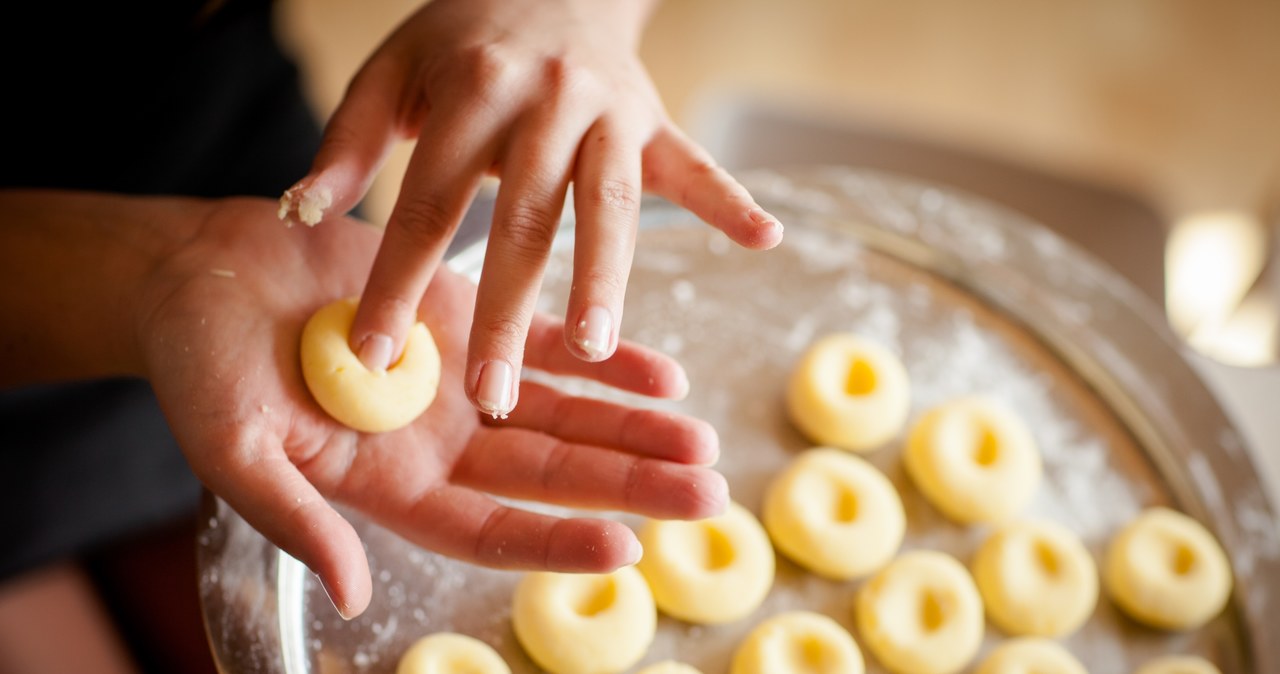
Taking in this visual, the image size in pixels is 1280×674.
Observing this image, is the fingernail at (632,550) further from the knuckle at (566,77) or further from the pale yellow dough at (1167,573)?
the pale yellow dough at (1167,573)

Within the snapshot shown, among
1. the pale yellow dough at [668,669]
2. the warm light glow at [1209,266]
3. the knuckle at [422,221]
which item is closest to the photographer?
the knuckle at [422,221]

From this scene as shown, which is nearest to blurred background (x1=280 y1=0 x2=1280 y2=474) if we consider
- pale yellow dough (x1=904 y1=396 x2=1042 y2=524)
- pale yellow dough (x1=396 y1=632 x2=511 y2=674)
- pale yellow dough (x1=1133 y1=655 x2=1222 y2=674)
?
pale yellow dough (x1=904 y1=396 x2=1042 y2=524)

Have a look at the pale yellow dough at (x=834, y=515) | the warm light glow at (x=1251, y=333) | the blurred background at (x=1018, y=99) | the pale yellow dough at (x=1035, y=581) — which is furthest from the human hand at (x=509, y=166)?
the blurred background at (x=1018, y=99)

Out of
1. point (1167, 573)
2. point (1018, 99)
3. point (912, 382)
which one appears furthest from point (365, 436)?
point (1018, 99)

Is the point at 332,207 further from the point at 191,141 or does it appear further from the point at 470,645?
the point at 191,141

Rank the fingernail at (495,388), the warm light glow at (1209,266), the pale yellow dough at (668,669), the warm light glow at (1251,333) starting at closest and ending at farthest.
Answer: the fingernail at (495,388), the pale yellow dough at (668,669), the warm light glow at (1251,333), the warm light glow at (1209,266)

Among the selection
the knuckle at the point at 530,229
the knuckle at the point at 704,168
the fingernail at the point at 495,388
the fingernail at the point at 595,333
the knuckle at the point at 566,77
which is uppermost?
the knuckle at the point at 566,77

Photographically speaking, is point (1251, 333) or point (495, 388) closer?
point (495, 388)

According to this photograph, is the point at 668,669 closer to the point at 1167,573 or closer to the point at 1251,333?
the point at 1167,573
